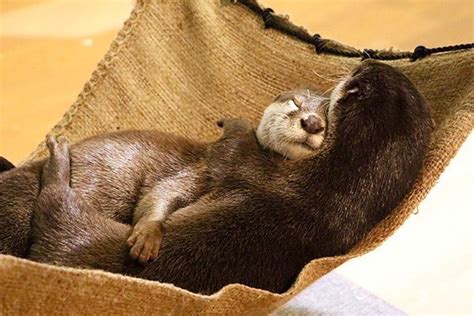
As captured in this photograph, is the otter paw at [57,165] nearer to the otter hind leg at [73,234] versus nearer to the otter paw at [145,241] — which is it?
the otter hind leg at [73,234]

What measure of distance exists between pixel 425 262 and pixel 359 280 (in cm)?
19

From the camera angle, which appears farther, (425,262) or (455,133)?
(425,262)

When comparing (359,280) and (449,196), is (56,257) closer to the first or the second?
(359,280)

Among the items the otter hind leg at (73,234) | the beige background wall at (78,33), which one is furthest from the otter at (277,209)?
the beige background wall at (78,33)

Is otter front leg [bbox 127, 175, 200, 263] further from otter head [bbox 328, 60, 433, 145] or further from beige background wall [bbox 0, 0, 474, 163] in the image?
beige background wall [bbox 0, 0, 474, 163]

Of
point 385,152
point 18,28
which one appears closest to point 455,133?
point 385,152

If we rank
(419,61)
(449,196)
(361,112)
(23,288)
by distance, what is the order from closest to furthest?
(23,288), (361,112), (419,61), (449,196)

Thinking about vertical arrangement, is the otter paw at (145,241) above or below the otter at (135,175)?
below

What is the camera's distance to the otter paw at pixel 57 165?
4.22 ft

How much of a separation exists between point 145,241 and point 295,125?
370mm

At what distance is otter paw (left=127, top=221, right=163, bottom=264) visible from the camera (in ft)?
3.74

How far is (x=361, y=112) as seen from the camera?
128 centimetres

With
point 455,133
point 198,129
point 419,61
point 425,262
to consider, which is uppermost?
point 419,61

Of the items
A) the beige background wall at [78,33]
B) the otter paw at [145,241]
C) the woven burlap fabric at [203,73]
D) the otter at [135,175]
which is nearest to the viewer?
the otter paw at [145,241]
